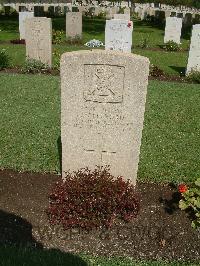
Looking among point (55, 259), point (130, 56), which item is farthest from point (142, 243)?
Result: point (130, 56)

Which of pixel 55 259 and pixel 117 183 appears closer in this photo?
pixel 55 259

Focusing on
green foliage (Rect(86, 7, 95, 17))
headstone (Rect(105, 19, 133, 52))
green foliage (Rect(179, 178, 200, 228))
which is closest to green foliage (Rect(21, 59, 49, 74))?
headstone (Rect(105, 19, 133, 52))

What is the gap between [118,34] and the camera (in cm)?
1544

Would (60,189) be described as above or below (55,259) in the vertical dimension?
above

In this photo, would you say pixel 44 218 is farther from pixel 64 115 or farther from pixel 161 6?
pixel 161 6

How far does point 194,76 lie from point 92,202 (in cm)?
1036

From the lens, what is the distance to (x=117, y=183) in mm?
5230

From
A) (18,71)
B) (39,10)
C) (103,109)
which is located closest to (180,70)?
(18,71)

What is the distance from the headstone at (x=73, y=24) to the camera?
23.4 meters

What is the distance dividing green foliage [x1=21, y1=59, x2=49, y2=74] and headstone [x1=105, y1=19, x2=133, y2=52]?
9.63 ft

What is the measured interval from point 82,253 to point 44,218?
850mm

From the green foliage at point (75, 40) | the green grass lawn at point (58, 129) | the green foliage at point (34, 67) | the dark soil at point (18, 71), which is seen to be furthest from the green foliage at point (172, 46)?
the green foliage at point (34, 67)

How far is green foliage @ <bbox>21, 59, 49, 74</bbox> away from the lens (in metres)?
14.4

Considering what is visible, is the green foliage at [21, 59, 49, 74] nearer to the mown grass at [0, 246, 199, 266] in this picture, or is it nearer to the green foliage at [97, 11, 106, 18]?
the mown grass at [0, 246, 199, 266]
